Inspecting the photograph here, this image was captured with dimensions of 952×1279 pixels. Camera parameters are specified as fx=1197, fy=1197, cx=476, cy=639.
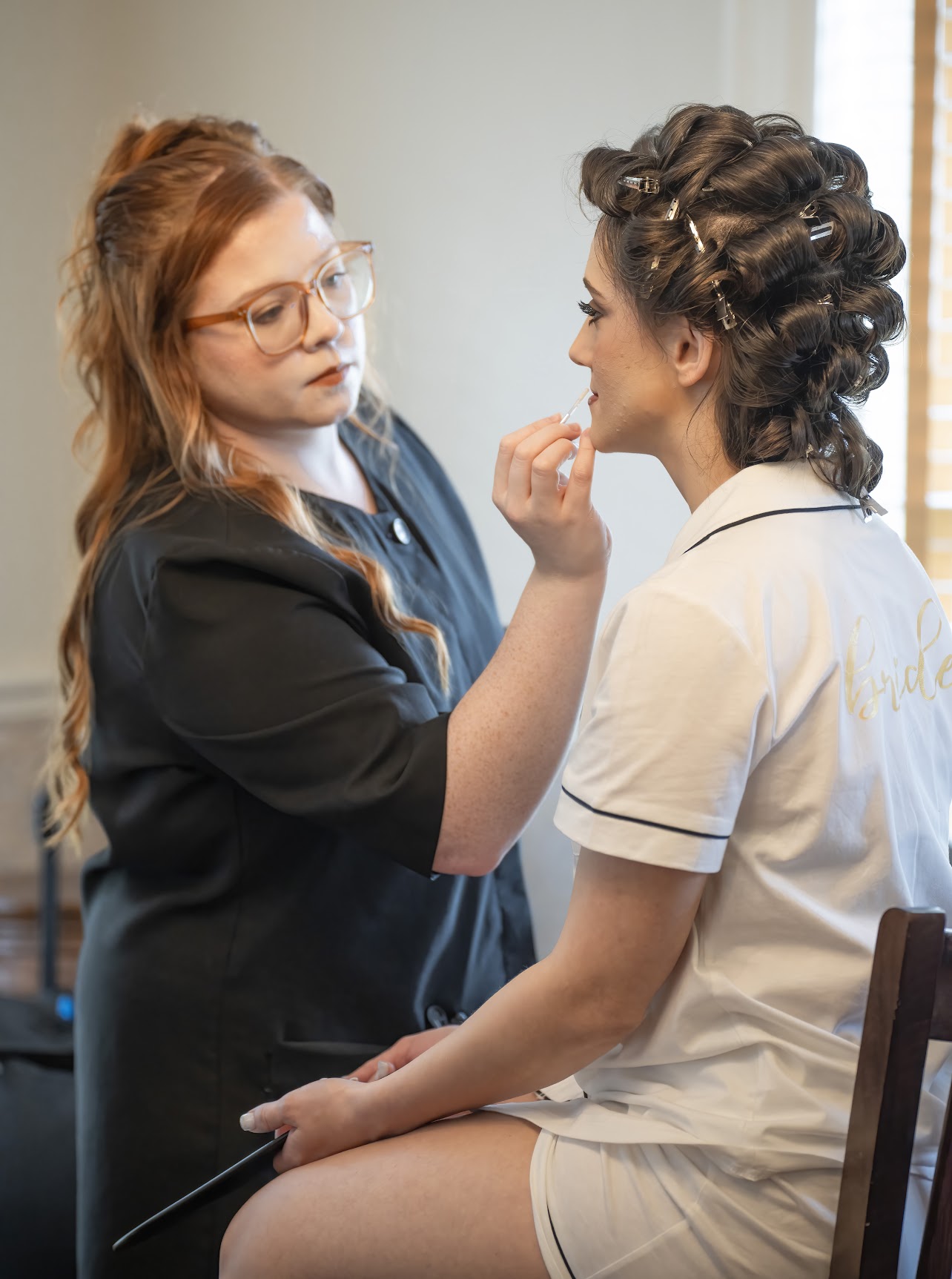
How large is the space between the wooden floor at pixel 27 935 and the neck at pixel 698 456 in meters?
1.76

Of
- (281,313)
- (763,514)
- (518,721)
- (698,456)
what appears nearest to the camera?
(763,514)

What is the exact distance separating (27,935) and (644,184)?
7.01ft

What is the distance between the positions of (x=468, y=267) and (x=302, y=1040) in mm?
1109

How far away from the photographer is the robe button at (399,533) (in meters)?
1.48

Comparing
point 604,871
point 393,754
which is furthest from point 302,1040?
point 604,871

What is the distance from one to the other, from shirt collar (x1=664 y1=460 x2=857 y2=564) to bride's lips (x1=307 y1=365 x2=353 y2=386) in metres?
0.54

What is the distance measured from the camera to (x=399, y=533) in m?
1.48

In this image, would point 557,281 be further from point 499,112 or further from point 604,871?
point 604,871

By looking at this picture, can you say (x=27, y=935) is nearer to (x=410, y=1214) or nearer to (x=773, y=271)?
(x=410, y=1214)

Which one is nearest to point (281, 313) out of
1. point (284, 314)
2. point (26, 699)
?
point (284, 314)

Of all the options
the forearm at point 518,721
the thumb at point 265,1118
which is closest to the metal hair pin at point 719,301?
the forearm at point 518,721

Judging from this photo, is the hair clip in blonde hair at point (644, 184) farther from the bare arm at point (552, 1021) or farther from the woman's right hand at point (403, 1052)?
the woman's right hand at point (403, 1052)

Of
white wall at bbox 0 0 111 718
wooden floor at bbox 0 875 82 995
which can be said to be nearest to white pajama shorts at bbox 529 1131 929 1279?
wooden floor at bbox 0 875 82 995

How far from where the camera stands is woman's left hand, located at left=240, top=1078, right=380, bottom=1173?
103cm
